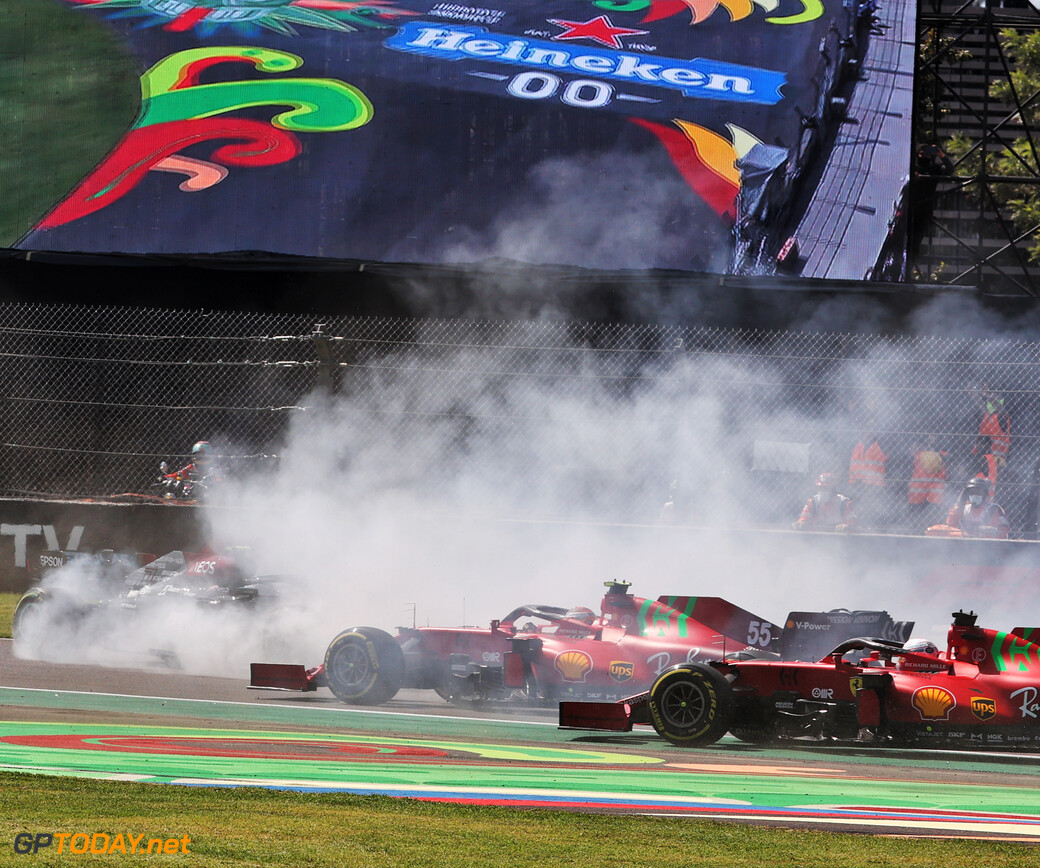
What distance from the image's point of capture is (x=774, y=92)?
1580cm

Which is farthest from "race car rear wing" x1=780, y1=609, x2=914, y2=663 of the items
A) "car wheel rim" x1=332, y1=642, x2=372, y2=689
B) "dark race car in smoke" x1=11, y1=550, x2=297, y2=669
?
"dark race car in smoke" x1=11, y1=550, x2=297, y2=669

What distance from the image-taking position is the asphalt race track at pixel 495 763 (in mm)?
5238

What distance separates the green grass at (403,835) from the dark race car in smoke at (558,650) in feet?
10.2

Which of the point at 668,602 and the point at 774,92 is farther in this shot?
the point at 774,92

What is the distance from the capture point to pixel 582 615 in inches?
335

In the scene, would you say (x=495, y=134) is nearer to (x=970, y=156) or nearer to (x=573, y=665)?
(x=573, y=665)

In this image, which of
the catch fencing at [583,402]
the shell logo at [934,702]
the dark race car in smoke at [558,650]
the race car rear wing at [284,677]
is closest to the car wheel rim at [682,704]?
the dark race car in smoke at [558,650]

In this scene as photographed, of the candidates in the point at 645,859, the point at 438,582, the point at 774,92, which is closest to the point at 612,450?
the point at 438,582

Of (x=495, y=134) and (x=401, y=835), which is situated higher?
(x=495, y=134)

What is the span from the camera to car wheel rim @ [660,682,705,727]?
7.05 meters

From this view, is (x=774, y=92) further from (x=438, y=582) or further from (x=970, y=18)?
(x=438, y=582)

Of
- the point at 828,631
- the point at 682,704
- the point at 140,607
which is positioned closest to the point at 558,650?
the point at 682,704

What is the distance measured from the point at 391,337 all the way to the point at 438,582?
2176 millimetres

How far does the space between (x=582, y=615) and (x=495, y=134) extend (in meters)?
8.78
